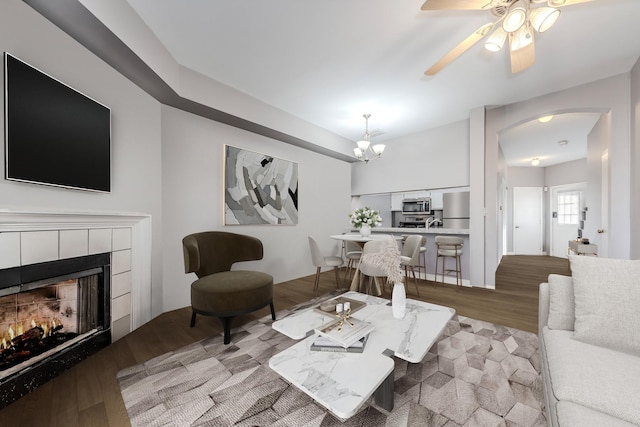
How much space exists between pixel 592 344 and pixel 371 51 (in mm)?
2844

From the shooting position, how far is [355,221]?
3963mm

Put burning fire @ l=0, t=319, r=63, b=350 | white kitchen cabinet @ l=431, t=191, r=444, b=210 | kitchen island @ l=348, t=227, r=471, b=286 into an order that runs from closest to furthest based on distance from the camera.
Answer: burning fire @ l=0, t=319, r=63, b=350 → kitchen island @ l=348, t=227, r=471, b=286 → white kitchen cabinet @ l=431, t=191, r=444, b=210

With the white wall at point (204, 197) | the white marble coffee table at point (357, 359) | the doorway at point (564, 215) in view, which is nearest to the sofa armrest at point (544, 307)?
the white marble coffee table at point (357, 359)

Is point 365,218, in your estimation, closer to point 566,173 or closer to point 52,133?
point 52,133

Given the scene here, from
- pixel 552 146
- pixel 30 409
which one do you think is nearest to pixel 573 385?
pixel 30 409

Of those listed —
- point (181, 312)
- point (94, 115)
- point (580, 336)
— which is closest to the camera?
point (580, 336)

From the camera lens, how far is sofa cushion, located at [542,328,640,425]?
0.92m

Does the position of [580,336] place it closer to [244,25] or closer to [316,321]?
[316,321]

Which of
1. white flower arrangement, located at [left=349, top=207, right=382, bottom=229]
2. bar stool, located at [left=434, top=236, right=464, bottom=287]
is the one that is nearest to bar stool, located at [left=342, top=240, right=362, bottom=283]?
white flower arrangement, located at [left=349, top=207, right=382, bottom=229]

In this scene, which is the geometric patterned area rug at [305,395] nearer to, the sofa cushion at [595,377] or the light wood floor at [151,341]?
the light wood floor at [151,341]

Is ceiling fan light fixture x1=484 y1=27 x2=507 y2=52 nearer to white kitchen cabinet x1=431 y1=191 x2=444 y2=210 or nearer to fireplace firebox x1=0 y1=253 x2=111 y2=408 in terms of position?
white kitchen cabinet x1=431 y1=191 x2=444 y2=210

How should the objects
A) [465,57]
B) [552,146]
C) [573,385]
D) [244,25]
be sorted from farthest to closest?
1. [552,146]
2. [465,57]
3. [244,25]
4. [573,385]

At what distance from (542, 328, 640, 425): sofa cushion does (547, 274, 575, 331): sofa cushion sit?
180 mm

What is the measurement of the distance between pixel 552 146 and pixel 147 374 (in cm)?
822
